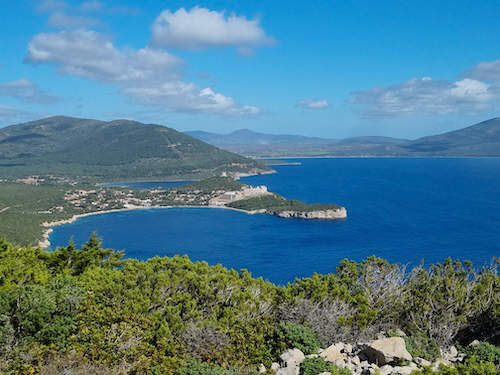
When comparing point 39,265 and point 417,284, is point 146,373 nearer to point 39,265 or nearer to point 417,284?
point 417,284

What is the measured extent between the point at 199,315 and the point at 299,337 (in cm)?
395

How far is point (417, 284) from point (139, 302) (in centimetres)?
1307

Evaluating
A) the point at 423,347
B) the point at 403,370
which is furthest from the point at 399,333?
the point at 403,370

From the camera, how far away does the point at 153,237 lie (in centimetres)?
8769

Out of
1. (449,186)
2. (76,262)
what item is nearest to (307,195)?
(449,186)

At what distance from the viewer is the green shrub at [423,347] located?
14762 millimetres

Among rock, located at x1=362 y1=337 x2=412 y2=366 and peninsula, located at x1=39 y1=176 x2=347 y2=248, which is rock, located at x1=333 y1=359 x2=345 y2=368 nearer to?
rock, located at x1=362 y1=337 x2=412 y2=366

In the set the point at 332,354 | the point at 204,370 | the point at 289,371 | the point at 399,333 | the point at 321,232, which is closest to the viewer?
the point at 204,370

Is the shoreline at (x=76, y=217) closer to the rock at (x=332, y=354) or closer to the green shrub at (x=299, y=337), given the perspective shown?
the green shrub at (x=299, y=337)

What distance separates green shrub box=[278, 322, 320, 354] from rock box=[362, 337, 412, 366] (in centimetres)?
193

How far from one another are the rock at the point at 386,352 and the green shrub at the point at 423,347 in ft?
3.46

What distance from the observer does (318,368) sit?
12.8m

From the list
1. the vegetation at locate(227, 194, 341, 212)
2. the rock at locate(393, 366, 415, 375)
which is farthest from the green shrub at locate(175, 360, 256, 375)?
the vegetation at locate(227, 194, 341, 212)

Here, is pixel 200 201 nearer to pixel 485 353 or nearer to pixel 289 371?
pixel 289 371
